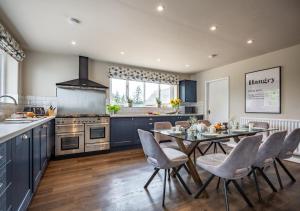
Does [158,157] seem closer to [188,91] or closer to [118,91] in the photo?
[118,91]

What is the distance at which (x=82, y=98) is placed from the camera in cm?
421

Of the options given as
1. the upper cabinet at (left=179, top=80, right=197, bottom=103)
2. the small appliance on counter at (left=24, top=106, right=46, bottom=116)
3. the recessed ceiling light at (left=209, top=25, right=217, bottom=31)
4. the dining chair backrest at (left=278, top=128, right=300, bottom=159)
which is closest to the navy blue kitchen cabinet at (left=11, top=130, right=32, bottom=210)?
the small appliance on counter at (left=24, top=106, right=46, bottom=116)

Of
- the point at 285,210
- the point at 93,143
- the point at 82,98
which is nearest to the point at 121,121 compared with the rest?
the point at 93,143

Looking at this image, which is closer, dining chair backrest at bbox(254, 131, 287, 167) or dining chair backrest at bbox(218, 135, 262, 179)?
dining chair backrest at bbox(218, 135, 262, 179)

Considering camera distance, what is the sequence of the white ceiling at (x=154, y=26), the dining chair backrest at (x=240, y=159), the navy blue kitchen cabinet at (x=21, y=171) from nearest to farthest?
1. the navy blue kitchen cabinet at (x=21, y=171)
2. the dining chair backrest at (x=240, y=159)
3. the white ceiling at (x=154, y=26)

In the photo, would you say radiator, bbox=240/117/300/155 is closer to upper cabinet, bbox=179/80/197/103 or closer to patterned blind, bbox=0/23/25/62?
upper cabinet, bbox=179/80/197/103

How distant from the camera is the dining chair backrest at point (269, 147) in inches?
76.1

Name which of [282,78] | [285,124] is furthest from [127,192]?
[282,78]

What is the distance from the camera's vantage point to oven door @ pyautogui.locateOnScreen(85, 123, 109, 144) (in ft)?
12.3

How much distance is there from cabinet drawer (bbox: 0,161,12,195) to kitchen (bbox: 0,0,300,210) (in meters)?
0.01

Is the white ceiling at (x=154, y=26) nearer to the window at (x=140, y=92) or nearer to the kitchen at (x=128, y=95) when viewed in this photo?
the kitchen at (x=128, y=95)

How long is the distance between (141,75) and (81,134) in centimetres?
258

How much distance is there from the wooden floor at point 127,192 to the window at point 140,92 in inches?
96.7

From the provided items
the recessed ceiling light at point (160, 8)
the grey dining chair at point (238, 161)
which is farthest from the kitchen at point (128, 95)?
the grey dining chair at point (238, 161)
